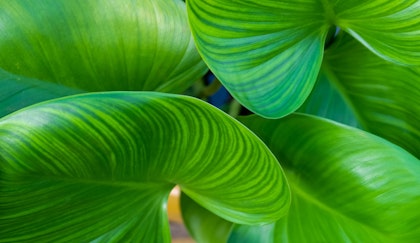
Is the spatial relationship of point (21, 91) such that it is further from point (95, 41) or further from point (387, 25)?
point (387, 25)

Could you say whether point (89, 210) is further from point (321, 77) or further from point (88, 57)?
point (321, 77)

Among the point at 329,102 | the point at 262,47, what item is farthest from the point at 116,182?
the point at 329,102

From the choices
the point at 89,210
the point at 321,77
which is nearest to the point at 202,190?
the point at 89,210

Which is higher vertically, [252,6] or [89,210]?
[252,6]

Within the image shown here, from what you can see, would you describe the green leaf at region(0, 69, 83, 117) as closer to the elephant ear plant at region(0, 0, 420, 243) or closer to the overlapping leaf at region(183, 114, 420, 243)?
the elephant ear plant at region(0, 0, 420, 243)

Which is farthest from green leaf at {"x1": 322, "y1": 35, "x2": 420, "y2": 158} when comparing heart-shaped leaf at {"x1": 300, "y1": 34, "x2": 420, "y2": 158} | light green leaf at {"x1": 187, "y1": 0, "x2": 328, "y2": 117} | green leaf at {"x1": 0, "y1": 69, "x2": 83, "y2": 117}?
green leaf at {"x1": 0, "y1": 69, "x2": 83, "y2": 117}

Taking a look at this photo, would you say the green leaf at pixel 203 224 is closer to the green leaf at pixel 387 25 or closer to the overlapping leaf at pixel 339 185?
the overlapping leaf at pixel 339 185

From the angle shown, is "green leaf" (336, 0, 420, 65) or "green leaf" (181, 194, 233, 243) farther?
"green leaf" (181, 194, 233, 243)

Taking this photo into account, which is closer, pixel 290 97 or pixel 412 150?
pixel 290 97
